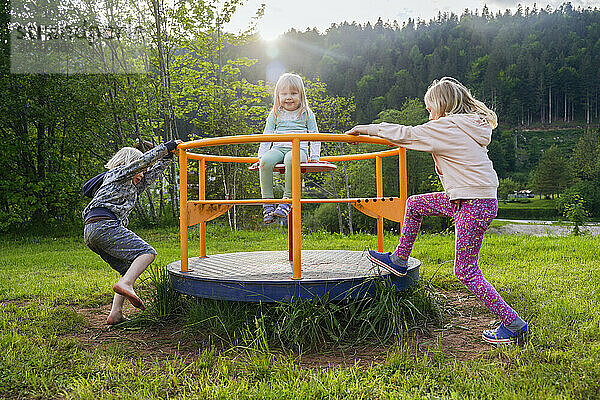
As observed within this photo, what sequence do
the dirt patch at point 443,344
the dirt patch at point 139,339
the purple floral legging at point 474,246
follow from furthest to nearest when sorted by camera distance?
the dirt patch at point 139,339, the purple floral legging at point 474,246, the dirt patch at point 443,344

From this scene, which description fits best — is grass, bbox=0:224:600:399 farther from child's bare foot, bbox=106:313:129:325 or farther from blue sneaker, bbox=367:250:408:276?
blue sneaker, bbox=367:250:408:276

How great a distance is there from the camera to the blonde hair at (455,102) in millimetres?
2574

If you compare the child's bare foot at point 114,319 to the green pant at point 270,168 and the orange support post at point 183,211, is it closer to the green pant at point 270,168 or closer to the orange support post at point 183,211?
the orange support post at point 183,211

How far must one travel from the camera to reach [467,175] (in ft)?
8.02

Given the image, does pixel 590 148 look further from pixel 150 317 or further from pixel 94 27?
pixel 150 317

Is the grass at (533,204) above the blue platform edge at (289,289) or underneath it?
underneath

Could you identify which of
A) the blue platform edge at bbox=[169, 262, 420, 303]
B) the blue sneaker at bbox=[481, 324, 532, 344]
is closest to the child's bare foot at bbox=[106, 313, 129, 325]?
the blue platform edge at bbox=[169, 262, 420, 303]

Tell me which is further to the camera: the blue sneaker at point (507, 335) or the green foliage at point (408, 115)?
the green foliage at point (408, 115)

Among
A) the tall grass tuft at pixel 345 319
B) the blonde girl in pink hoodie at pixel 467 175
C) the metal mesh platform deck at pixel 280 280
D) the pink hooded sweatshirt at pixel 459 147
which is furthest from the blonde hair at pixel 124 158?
the pink hooded sweatshirt at pixel 459 147

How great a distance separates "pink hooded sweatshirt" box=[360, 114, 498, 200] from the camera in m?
2.44

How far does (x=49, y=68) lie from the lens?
1014 cm

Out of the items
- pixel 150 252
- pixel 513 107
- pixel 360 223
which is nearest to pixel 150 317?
pixel 150 252

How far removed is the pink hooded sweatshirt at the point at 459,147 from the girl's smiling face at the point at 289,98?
3.97 feet

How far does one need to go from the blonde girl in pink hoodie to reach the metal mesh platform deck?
0.45 m
